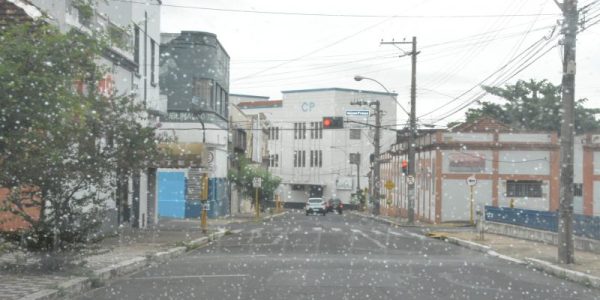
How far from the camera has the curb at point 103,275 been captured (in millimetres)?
10219

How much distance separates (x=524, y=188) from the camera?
144 feet

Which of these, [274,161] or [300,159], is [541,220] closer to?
[300,159]

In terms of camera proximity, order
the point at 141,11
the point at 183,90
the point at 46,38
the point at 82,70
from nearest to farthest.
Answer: the point at 46,38
the point at 82,70
the point at 141,11
the point at 183,90

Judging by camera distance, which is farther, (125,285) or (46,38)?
(125,285)

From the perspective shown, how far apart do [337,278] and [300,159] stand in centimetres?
8380

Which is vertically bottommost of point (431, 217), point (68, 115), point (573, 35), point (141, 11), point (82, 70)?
point (431, 217)

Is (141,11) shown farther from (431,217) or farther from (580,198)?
(580,198)

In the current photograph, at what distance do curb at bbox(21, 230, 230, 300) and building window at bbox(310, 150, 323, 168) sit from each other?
74.6 metres

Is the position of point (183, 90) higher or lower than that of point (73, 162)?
higher

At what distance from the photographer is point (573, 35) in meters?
15.8

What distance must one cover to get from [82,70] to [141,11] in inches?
659

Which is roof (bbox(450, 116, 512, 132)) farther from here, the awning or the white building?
the white building

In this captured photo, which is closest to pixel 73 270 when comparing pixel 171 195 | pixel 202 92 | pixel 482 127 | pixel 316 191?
pixel 202 92

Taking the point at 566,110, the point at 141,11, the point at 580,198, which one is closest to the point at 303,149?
the point at 580,198
